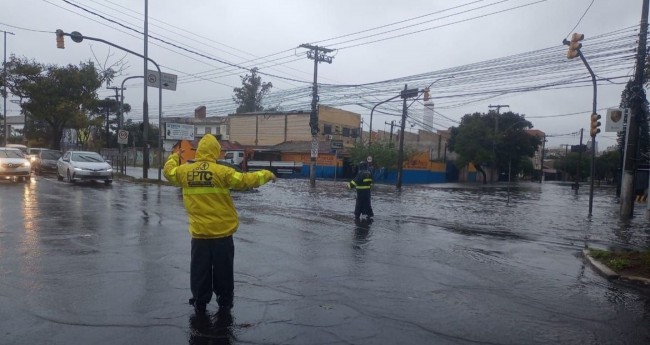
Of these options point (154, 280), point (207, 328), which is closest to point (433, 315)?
point (207, 328)

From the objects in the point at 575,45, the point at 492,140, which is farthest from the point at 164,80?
the point at 492,140

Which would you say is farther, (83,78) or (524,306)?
(83,78)

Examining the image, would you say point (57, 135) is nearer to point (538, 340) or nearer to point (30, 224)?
point (30, 224)

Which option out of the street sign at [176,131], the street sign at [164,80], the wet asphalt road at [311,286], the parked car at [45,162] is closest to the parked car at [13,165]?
the parked car at [45,162]

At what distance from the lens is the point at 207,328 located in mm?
4895

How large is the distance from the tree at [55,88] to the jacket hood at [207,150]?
1224 inches

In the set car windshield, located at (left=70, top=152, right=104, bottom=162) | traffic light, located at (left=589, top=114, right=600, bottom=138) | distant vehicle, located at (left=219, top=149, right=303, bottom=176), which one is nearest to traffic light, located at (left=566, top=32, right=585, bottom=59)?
traffic light, located at (left=589, top=114, right=600, bottom=138)

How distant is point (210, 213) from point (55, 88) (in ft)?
105

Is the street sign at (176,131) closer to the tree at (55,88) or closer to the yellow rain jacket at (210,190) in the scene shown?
the tree at (55,88)

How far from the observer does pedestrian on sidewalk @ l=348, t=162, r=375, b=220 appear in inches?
554

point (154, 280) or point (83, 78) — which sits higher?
point (83, 78)

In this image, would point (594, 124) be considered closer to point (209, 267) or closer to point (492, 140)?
point (209, 267)

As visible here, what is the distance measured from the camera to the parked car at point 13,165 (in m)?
22.4

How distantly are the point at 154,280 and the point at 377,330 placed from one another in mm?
3039
